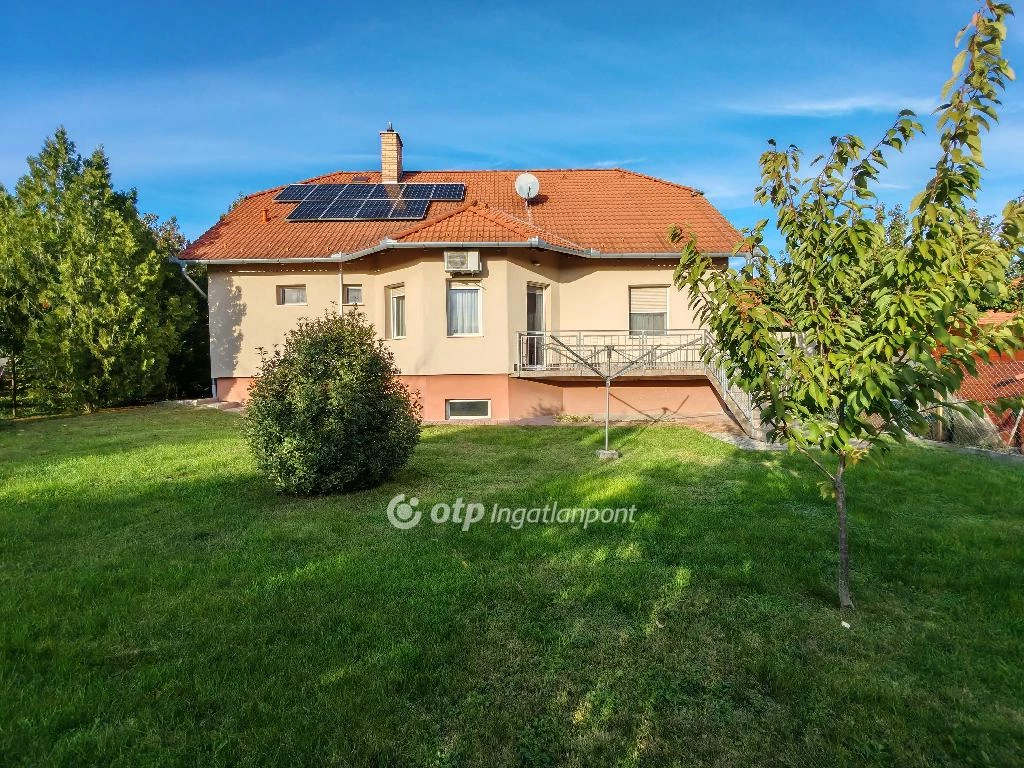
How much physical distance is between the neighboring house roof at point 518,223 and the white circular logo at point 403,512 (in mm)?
6944

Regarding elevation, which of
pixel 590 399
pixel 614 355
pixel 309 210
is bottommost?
pixel 590 399

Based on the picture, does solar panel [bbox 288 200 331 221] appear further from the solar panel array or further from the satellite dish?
the satellite dish

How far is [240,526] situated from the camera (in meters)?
5.30

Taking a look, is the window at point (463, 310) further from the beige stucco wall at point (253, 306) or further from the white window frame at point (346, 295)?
the beige stucco wall at point (253, 306)

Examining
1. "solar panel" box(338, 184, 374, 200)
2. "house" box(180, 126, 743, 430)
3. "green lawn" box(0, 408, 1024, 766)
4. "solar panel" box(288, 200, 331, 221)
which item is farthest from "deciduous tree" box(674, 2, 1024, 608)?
"solar panel" box(338, 184, 374, 200)

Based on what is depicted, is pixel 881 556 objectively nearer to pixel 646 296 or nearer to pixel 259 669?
pixel 259 669

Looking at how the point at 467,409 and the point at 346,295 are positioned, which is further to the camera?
the point at 346,295

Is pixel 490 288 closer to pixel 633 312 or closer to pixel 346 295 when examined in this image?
pixel 633 312

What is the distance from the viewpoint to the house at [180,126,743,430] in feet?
39.6

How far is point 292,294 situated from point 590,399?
331 inches

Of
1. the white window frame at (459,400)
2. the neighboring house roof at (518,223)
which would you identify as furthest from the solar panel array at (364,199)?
the white window frame at (459,400)

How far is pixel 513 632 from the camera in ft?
10.8

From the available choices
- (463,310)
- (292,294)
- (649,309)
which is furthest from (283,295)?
(649,309)

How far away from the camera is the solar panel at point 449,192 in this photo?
50.6ft
